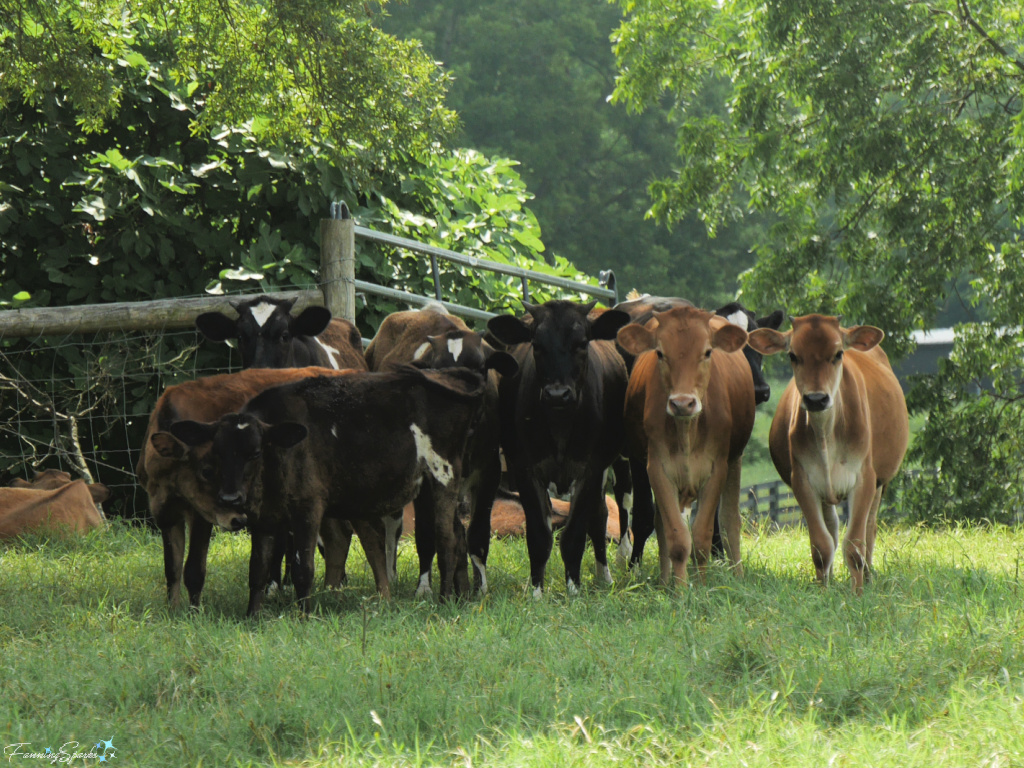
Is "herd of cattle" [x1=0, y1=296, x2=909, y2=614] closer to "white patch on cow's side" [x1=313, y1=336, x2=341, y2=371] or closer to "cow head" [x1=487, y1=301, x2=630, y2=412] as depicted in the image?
"cow head" [x1=487, y1=301, x2=630, y2=412]

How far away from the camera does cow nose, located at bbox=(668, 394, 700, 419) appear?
600 centimetres

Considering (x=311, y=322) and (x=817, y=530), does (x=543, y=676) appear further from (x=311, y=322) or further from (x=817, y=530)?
(x=311, y=322)

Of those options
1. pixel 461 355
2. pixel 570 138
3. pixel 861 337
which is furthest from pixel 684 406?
pixel 570 138

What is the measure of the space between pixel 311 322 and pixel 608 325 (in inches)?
76.7

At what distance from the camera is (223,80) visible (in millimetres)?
7852

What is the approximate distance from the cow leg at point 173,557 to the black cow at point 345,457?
467 millimetres

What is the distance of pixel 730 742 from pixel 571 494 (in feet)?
10.2

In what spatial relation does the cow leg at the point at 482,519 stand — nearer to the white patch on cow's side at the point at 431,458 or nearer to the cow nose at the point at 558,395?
the white patch on cow's side at the point at 431,458

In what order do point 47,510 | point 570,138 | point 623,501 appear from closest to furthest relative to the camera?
point 47,510 → point 623,501 → point 570,138

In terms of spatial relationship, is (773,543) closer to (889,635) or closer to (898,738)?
(889,635)

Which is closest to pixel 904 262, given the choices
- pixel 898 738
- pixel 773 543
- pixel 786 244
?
pixel 786 244

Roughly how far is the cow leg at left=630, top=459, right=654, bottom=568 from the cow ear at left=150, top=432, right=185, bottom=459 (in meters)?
3.00

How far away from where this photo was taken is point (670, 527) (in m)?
6.31

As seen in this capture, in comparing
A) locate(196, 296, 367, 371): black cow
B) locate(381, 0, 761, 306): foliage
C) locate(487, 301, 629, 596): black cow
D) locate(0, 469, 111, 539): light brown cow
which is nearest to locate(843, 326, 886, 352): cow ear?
locate(487, 301, 629, 596): black cow
